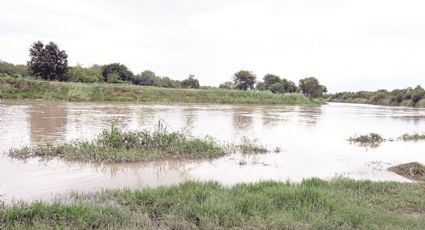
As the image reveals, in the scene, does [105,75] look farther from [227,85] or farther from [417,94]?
[417,94]

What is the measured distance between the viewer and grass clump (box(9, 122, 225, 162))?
8.98m

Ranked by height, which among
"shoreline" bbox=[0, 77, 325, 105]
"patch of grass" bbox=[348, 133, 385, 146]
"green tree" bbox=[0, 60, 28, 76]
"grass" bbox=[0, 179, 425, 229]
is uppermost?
"green tree" bbox=[0, 60, 28, 76]

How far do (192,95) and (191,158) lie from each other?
141ft

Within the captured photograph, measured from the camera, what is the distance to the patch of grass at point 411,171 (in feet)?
28.8

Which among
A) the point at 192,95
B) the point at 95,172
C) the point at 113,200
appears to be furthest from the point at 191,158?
the point at 192,95

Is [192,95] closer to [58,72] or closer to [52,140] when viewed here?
[58,72]

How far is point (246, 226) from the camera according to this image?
449cm

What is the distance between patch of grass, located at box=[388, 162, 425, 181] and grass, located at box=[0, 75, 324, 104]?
3591 cm

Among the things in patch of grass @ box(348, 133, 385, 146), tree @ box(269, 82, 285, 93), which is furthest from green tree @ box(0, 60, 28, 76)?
patch of grass @ box(348, 133, 385, 146)

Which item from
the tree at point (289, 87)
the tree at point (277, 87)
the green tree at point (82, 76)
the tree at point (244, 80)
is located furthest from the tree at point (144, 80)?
the tree at point (289, 87)

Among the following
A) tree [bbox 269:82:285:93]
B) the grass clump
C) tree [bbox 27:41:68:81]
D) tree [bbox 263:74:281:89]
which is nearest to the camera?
the grass clump

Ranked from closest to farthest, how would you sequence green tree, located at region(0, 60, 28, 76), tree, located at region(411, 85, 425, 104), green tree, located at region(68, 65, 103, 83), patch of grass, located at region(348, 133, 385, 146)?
patch of grass, located at region(348, 133, 385, 146) → green tree, located at region(0, 60, 28, 76) → green tree, located at region(68, 65, 103, 83) → tree, located at region(411, 85, 425, 104)

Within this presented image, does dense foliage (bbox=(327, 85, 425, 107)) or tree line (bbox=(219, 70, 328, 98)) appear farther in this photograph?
tree line (bbox=(219, 70, 328, 98))

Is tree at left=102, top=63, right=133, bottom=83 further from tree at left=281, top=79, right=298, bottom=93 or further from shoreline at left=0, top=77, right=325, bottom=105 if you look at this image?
tree at left=281, top=79, right=298, bottom=93
